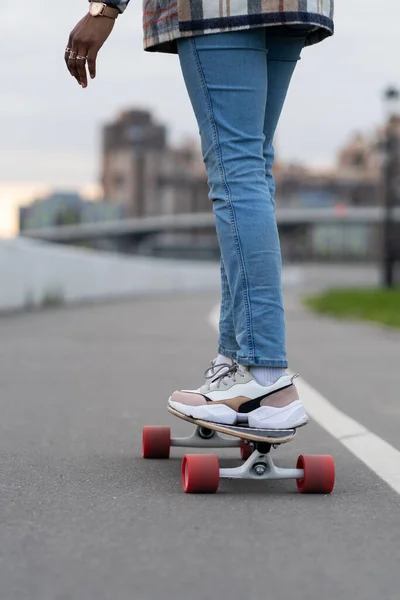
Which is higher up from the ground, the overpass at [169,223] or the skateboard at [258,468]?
the skateboard at [258,468]

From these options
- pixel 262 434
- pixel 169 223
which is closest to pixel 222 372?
pixel 262 434

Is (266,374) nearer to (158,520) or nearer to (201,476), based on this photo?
(201,476)

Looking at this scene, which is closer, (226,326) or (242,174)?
(242,174)

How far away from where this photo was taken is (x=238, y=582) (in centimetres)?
191

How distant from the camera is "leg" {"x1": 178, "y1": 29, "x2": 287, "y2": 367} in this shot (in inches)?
116

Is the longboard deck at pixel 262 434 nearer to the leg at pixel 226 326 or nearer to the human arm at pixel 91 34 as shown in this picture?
the leg at pixel 226 326

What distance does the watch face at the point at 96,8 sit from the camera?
2957mm

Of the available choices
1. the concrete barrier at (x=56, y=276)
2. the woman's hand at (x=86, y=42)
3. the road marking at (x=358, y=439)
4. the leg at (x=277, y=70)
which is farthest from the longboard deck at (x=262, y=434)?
the concrete barrier at (x=56, y=276)

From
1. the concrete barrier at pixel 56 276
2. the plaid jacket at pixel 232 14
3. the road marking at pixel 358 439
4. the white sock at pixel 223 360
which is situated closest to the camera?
the plaid jacket at pixel 232 14

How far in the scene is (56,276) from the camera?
709 inches

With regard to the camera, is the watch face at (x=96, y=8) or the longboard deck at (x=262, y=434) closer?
the longboard deck at (x=262, y=434)

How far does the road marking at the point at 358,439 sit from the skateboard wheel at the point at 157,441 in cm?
58

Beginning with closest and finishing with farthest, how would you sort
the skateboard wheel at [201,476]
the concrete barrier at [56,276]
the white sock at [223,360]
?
1. the skateboard wheel at [201,476]
2. the white sock at [223,360]
3. the concrete barrier at [56,276]

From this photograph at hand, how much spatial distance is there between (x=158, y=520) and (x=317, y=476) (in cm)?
52
